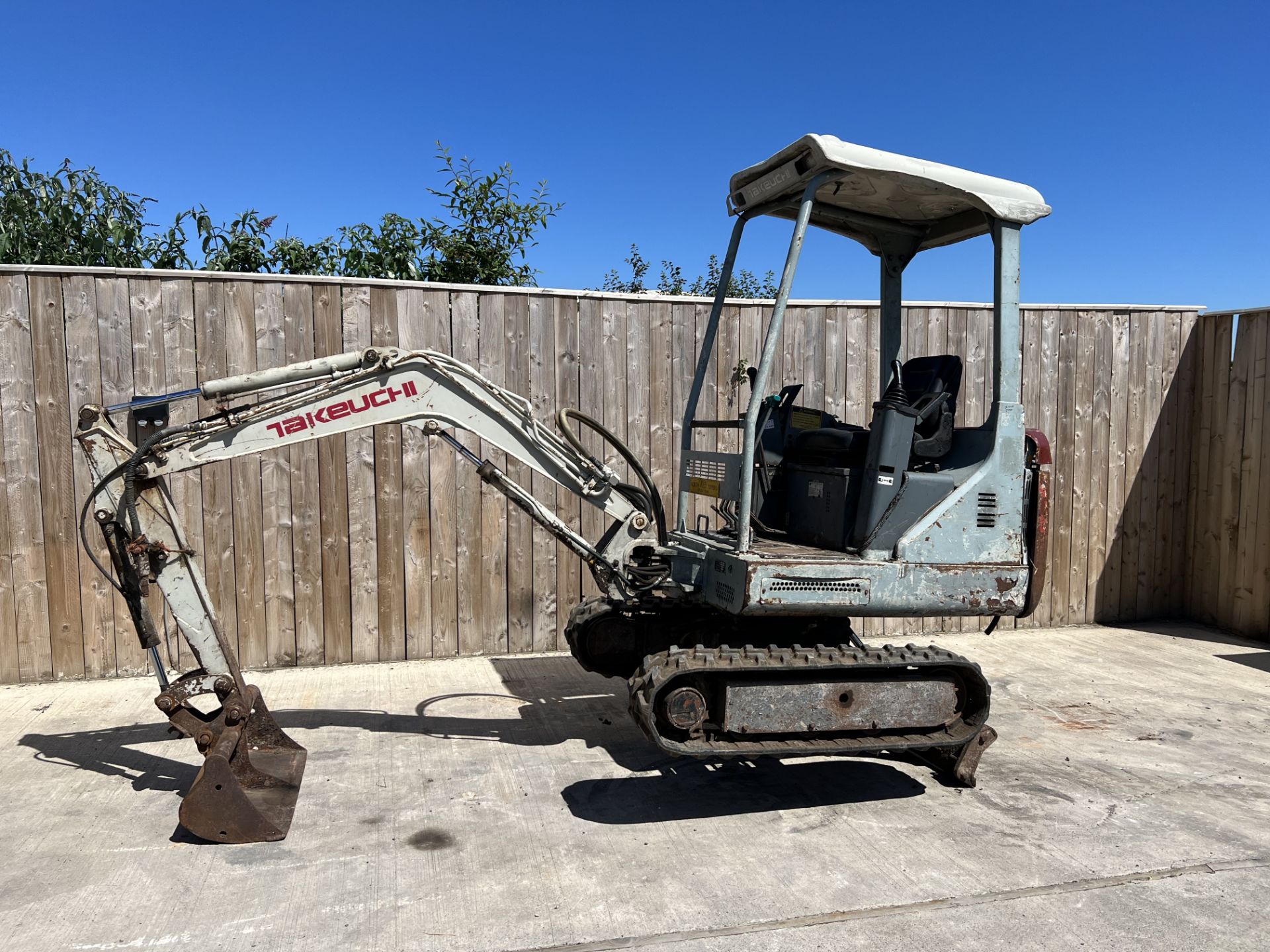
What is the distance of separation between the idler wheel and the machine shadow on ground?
46 centimetres

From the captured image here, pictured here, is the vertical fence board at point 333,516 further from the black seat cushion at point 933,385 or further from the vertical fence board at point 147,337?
the black seat cushion at point 933,385

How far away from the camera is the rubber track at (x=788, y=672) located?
401cm

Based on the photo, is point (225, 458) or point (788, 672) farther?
point (225, 458)

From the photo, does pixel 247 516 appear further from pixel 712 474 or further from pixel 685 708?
pixel 685 708

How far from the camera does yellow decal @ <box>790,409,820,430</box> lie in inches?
203

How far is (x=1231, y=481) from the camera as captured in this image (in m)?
7.80

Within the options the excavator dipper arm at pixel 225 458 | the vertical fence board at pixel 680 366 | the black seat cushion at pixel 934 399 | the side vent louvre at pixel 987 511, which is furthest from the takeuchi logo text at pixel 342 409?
the vertical fence board at pixel 680 366

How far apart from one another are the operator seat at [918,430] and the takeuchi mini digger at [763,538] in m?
0.01

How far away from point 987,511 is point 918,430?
0.53 meters

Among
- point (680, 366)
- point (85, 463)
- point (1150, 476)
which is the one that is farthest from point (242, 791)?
point (1150, 476)

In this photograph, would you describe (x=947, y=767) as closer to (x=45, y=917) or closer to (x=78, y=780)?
(x=45, y=917)

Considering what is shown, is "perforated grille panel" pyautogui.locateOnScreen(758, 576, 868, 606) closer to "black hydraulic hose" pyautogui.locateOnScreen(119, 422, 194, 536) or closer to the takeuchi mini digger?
the takeuchi mini digger

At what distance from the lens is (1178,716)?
5.61m

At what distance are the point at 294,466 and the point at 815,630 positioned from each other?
3.71 metres
